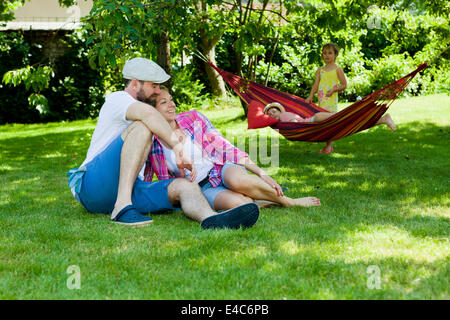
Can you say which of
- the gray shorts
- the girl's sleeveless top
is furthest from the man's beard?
the girl's sleeveless top

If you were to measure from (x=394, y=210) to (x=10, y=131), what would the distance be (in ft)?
23.0

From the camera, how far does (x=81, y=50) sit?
903 cm

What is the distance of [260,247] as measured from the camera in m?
2.12

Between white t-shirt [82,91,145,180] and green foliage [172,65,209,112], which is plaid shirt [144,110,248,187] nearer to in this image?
white t-shirt [82,91,145,180]

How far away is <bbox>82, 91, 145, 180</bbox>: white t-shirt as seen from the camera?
2.60 m

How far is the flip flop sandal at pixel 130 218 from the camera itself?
2.53 meters

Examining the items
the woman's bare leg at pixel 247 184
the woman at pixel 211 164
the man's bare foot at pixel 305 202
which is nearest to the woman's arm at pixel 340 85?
the man's bare foot at pixel 305 202

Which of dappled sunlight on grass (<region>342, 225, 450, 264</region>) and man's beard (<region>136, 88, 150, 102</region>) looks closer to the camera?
dappled sunlight on grass (<region>342, 225, 450, 264</region>)

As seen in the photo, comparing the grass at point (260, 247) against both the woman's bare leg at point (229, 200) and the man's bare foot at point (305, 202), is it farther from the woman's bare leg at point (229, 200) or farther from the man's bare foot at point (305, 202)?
the woman's bare leg at point (229, 200)

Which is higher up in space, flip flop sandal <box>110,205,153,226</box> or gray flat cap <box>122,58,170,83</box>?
gray flat cap <box>122,58,170,83</box>

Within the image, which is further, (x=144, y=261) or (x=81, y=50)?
(x=81, y=50)
